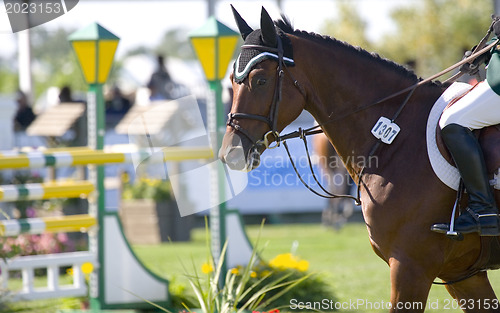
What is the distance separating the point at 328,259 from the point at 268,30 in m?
6.69

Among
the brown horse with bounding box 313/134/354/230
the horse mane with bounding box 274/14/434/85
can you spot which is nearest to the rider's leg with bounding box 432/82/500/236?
the horse mane with bounding box 274/14/434/85

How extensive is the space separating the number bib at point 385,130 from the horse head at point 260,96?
0.48m

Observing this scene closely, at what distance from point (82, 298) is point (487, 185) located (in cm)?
435

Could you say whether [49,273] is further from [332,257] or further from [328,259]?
[332,257]

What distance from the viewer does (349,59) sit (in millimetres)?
4660

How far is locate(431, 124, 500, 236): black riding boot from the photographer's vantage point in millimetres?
4199

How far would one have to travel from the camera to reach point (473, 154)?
13.8 ft

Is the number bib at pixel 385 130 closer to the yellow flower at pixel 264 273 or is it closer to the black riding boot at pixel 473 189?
the black riding boot at pixel 473 189

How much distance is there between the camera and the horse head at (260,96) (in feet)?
14.4

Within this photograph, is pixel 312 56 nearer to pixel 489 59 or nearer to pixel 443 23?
pixel 489 59

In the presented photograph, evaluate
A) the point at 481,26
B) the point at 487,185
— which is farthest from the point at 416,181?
the point at 481,26

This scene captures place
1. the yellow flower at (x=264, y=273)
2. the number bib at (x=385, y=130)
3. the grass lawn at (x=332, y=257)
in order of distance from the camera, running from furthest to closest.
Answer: the grass lawn at (x=332, y=257)
the yellow flower at (x=264, y=273)
the number bib at (x=385, y=130)

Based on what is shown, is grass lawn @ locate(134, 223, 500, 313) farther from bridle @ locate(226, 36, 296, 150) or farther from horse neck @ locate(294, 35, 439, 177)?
bridle @ locate(226, 36, 296, 150)

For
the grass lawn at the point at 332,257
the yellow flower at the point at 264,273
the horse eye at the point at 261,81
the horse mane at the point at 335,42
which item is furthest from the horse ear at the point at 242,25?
the yellow flower at the point at 264,273
